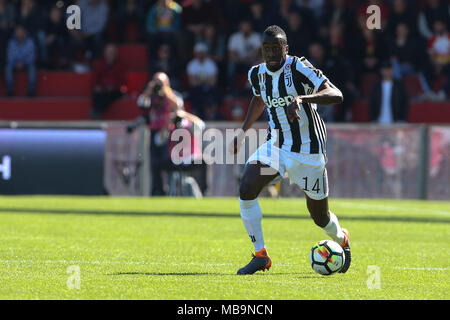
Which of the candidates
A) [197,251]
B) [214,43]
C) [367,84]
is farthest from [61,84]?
[197,251]

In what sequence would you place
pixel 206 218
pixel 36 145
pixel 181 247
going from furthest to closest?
pixel 36 145
pixel 206 218
pixel 181 247

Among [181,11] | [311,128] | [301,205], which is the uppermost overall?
[181,11]

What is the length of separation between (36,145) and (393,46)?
24.9 feet

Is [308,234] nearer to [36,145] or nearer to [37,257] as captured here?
[37,257]

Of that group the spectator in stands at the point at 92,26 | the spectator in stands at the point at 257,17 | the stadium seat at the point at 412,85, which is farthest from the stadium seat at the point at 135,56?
the stadium seat at the point at 412,85

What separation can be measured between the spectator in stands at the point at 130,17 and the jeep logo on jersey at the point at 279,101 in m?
14.5

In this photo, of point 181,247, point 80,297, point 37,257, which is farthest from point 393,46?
point 80,297

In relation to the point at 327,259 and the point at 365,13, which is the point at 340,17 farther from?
the point at 327,259

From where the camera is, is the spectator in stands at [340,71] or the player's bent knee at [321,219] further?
the spectator in stands at [340,71]

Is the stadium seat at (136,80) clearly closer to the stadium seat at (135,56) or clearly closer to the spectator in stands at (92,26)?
the stadium seat at (135,56)

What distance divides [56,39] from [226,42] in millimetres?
3708

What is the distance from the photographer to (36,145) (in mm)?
18250

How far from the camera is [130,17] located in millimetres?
22547

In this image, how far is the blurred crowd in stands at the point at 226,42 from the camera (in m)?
20.6
